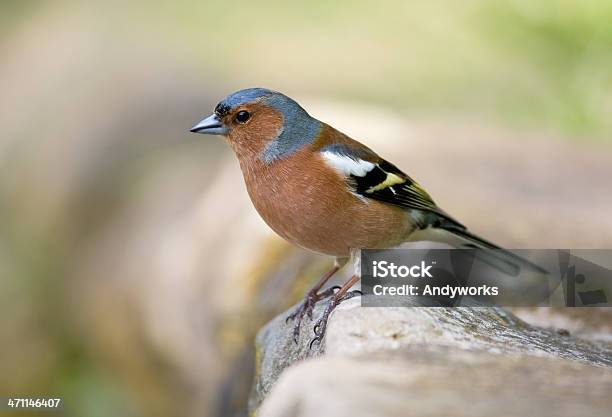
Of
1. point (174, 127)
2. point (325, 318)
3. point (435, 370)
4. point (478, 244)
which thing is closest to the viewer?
point (435, 370)

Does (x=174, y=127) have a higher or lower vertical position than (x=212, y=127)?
higher

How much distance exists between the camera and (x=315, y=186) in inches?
188

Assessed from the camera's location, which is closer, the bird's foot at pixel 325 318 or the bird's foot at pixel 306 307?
the bird's foot at pixel 325 318

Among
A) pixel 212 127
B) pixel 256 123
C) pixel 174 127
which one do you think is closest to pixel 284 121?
pixel 256 123

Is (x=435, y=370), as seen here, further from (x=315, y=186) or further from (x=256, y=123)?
(x=256, y=123)

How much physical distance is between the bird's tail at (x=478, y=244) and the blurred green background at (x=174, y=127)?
1260 millimetres

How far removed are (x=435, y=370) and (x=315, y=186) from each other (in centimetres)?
172

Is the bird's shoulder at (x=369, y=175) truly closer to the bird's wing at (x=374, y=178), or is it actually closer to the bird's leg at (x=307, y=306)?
the bird's wing at (x=374, y=178)

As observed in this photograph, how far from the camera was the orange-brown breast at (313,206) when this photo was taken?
4.68 metres

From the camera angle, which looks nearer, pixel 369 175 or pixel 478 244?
pixel 369 175

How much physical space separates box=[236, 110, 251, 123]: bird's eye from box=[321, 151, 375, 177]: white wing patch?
0.52 meters

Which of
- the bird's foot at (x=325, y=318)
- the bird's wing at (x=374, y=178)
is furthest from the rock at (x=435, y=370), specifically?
the bird's wing at (x=374, y=178)

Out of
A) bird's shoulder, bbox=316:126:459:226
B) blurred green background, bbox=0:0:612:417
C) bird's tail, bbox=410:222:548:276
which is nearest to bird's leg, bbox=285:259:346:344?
bird's shoulder, bbox=316:126:459:226

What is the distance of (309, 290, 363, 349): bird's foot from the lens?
174 inches
